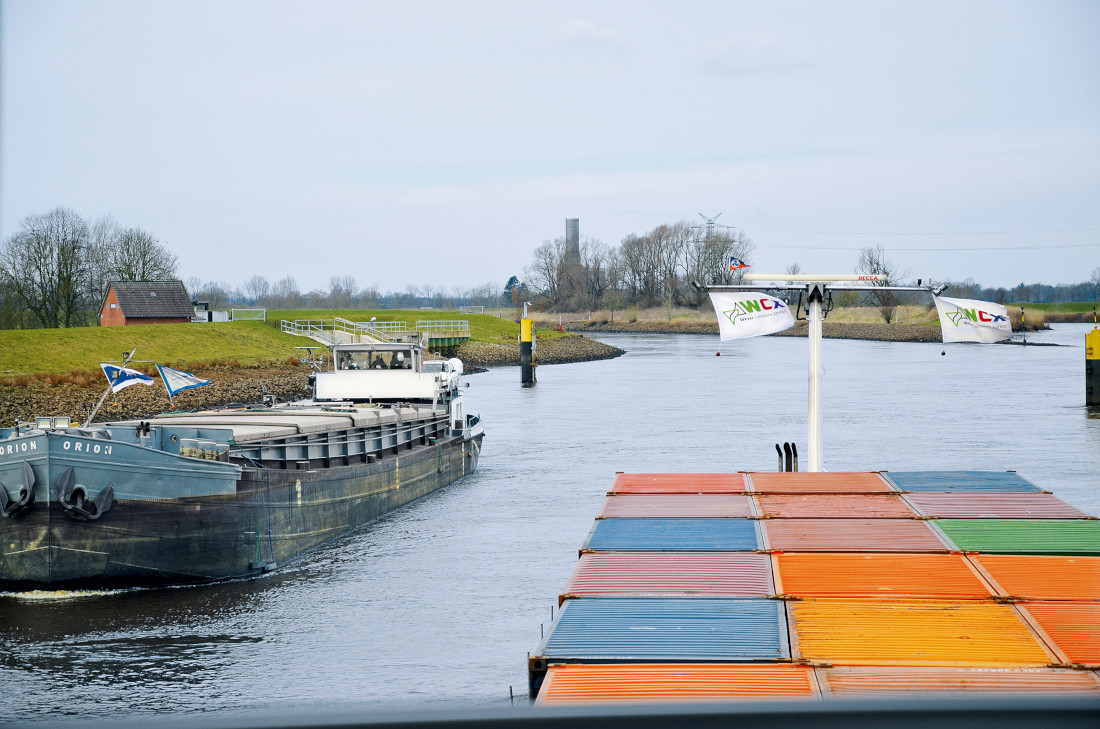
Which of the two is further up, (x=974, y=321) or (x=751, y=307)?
(x=751, y=307)

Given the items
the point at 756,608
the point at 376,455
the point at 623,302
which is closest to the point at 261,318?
the point at 376,455

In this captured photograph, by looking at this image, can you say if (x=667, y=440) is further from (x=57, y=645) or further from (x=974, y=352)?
(x=974, y=352)

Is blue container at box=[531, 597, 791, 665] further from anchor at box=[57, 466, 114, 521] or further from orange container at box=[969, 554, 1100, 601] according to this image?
anchor at box=[57, 466, 114, 521]

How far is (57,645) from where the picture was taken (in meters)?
16.1

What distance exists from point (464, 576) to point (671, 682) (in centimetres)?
1273

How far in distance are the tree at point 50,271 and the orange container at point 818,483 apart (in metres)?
52.8

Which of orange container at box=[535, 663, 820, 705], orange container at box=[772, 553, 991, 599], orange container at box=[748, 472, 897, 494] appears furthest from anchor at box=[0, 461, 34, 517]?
orange container at box=[772, 553, 991, 599]

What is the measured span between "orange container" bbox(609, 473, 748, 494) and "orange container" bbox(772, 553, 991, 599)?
17.3 ft

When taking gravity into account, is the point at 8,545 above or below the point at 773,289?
below

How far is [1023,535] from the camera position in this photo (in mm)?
13984

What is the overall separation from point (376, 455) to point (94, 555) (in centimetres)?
951

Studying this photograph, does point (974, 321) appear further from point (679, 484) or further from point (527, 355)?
point (527, 355)

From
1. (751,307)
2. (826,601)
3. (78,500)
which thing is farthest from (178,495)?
(826,601)

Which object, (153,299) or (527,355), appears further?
(153,299)
